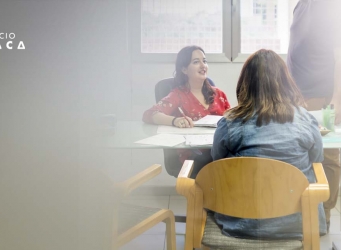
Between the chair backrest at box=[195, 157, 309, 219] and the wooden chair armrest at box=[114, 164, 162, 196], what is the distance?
108 mm

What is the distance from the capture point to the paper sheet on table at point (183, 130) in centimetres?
84

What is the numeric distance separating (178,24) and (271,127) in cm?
32

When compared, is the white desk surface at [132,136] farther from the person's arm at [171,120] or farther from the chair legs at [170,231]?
the chair legs at [170,231]

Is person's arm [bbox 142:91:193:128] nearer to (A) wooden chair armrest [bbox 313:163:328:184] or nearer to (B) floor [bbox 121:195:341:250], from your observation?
(B) floor [bbox 121:195:341:250]

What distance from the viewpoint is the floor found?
33.6 inches

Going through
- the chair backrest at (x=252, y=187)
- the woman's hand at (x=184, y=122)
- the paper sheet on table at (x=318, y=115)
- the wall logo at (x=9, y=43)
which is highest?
the wall logo at (x=9, y=43)

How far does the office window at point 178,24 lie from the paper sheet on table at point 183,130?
18cm

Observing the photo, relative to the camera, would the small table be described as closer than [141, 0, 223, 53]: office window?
No

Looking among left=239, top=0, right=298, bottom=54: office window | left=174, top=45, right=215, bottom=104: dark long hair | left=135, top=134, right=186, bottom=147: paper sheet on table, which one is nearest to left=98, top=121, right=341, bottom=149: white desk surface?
left=135, top=134, right=186, bottom=147: paper sheet on table

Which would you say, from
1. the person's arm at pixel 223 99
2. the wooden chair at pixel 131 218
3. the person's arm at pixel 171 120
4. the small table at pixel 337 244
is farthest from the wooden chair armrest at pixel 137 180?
the small table at pixel 337 244

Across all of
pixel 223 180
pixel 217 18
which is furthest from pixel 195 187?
pixel 217 18

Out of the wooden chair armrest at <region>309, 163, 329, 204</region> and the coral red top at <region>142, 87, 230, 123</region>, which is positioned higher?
the coral red top at <region>142, 87, 230, 123</region>

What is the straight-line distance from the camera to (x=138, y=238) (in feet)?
2.93

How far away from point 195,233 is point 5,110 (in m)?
0.53
